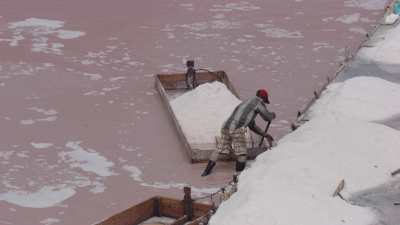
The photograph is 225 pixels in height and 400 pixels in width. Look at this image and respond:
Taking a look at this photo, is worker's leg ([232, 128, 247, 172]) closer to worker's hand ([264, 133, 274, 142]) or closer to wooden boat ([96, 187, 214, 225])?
worker's hand ([264, 133, 274, 142])

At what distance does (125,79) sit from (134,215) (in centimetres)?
547

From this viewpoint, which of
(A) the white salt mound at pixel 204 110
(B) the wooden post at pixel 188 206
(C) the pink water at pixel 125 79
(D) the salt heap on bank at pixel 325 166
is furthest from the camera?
(A) the white salt mound at pixel 204 110

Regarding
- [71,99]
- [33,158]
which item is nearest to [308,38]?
[71,99]

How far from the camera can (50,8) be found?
1761 centimetres

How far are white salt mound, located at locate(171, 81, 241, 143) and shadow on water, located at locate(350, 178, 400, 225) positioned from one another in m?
2.83

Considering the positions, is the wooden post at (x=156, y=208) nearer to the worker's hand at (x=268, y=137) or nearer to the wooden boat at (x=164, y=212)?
the wooden boat at (x=164, y=212)

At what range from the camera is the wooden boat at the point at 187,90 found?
30.6 ft

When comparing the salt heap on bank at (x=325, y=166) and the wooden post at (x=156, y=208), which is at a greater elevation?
the salt heap on bank at (x=325, y=166)

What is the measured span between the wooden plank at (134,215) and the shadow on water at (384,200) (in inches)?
79.1

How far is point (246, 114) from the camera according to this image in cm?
894

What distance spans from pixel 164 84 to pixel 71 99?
4.87ft

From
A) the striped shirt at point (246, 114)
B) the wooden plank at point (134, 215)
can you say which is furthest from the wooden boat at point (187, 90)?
the wooden plank at point (134, 215)

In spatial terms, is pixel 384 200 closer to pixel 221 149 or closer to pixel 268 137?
Answer: pixel 268 137

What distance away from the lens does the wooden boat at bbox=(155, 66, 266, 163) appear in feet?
30.6
